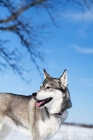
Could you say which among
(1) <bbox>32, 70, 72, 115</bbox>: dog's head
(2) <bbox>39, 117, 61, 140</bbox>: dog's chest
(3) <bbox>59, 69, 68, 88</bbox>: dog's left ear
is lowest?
(2) <bbox>39, 117, 61, 140</bbox>: dog's chest

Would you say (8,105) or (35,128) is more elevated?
(8,105)

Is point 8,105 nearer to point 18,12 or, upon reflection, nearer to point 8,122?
point 8,122

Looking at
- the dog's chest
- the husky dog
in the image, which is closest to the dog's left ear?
the husky dog

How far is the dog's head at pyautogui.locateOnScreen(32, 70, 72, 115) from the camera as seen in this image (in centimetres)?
736

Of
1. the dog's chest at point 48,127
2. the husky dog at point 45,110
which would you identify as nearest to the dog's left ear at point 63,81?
the husky dog at point 45,110

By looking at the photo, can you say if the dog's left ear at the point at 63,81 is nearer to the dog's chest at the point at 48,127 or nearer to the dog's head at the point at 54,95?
the dog's head at the point at 54,95

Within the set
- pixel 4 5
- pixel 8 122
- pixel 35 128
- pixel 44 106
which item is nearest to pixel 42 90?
pixel 44 106

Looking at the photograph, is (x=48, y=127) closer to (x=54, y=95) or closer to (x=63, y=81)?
(x=54, y=95)

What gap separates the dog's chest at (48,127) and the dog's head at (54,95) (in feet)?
0.69

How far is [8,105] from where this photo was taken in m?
8.35

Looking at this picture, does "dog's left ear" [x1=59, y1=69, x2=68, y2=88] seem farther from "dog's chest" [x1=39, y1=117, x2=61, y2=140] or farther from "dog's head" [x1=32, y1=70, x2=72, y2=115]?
"dog's chest" [x1=39, y1=117, x2=61, y2=140]

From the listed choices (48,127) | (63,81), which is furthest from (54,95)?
(48,127)

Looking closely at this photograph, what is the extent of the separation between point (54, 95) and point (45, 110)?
0.48 m

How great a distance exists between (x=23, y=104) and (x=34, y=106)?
480 millimetres
